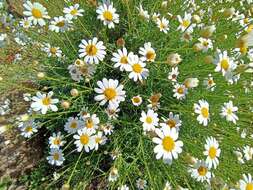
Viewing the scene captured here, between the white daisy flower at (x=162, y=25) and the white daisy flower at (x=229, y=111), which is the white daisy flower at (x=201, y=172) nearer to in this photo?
the white daisy flower at (x=229, y=111)

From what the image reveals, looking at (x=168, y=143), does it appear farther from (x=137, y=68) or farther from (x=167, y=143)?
(x=137, y=68)

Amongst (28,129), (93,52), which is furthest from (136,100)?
(28,129)

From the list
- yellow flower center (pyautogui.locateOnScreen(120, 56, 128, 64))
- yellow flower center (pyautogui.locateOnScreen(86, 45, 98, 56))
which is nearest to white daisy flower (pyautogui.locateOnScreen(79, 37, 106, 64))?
yellow flower center (pyautogui.locateOnScreen(86, 45, 98, 56))

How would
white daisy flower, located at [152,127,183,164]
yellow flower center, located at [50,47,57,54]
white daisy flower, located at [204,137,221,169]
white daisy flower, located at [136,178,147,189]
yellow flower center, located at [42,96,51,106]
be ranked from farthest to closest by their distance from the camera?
yellow flower center, located at [50,47,57,54] < white daisy flower, located at [136,178,147,189] < yellow flower center, located at [42,96,51,106] < white daisy flower, located at [204,137,221,169] < white daisy flower, located at [152,127,183,164]

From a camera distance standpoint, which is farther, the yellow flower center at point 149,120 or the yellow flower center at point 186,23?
the yellow flower center at point 186,23

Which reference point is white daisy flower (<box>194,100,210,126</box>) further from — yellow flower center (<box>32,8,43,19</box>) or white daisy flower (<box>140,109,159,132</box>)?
yellow flower center (<box>32,8,43,19</box>)

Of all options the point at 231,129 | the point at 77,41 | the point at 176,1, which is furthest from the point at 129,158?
the point at 176,1

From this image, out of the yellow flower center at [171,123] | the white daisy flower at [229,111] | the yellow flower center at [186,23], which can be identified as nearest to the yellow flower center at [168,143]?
the yellow flower center at [171,123]
